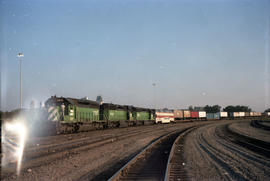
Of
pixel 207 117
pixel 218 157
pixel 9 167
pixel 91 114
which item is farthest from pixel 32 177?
pixel 207 117

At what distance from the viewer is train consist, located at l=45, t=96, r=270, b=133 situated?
22.0 m

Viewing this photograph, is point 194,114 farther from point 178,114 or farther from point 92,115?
point 92,115

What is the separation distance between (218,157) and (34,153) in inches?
356

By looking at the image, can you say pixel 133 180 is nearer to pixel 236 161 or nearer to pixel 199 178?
pixel 199 178

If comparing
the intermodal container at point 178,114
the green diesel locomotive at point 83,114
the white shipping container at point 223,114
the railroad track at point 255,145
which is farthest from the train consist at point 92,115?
the white shipping container at point 223,114

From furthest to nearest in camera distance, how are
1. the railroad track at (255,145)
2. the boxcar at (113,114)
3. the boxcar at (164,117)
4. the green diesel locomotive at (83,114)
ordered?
the boxcar at (164,117) < the boxcar at (113,114) < the green diesel locomotive at (83,114) < the railroad track at (255,145)

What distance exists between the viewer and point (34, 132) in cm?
2206

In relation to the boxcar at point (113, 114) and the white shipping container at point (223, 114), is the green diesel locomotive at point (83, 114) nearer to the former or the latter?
the boxcar at point (113, 114)

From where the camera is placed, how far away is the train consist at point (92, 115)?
2205 cm

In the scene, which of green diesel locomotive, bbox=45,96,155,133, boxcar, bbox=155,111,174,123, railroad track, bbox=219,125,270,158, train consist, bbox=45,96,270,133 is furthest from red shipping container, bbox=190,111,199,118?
railroad track, bbox=219,125,270,158

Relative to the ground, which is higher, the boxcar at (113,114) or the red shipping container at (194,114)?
the boxcar at (113,114)

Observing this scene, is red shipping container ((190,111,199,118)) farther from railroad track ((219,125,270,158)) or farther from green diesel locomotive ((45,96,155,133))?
railroad track ((219,125,270,158))

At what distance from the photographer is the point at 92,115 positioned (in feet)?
94.7

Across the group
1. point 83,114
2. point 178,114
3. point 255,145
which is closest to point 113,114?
point 83,114
